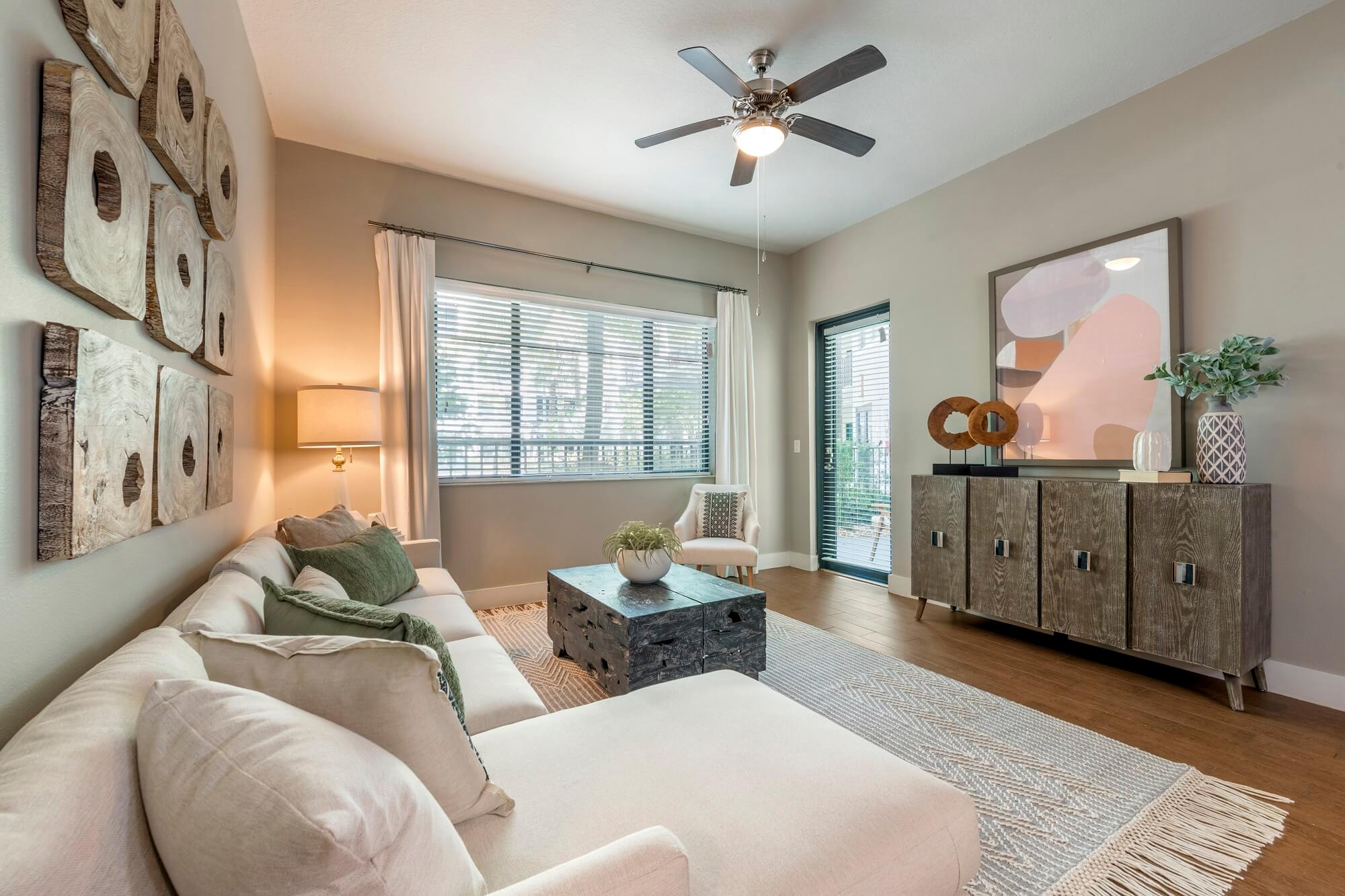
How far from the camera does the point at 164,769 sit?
0.65 m

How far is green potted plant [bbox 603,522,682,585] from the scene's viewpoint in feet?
8.95

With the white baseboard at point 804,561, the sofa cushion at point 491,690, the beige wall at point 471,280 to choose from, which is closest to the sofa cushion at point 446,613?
the sofa cushion at point 491,690

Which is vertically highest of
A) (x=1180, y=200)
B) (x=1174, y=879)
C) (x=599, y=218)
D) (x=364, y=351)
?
(x=599, y=218)

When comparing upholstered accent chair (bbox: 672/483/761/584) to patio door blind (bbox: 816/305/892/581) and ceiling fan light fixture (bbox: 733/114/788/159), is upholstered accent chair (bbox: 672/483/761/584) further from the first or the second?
ceiling fan light fixture (bbox: 733/114/788/159)

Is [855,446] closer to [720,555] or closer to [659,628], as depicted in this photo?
[720,555]

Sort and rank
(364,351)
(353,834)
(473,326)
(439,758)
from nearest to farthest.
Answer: (353,834) → (439,758) → (364,351) → (473,326)

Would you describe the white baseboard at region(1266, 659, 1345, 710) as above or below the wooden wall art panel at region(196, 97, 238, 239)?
below

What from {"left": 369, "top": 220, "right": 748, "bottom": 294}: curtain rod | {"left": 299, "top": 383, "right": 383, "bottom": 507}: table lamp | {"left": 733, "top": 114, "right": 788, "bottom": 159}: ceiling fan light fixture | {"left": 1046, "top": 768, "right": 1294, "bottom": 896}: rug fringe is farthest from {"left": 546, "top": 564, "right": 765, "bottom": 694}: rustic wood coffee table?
{"left": 369, "top": 220, "right": 748, "bottom": 294}: curtain rod

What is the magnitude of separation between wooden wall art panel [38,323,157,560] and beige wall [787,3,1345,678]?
3.95 meters

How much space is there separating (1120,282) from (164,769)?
3.98 metres

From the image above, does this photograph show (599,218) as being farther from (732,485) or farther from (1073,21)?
(1073,21)

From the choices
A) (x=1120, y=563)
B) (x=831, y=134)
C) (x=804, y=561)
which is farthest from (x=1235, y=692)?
(x=804, y=561)

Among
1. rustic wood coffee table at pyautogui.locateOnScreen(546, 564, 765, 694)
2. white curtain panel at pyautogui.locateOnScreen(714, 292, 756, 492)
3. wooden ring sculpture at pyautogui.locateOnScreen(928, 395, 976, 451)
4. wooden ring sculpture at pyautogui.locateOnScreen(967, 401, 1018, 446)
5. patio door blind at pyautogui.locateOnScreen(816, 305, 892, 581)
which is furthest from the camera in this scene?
white curtain panel at pyautogui.locateOnScreen(714, 292, 756, 492)

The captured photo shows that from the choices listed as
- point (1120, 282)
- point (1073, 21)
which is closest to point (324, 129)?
point (1073, 21)
